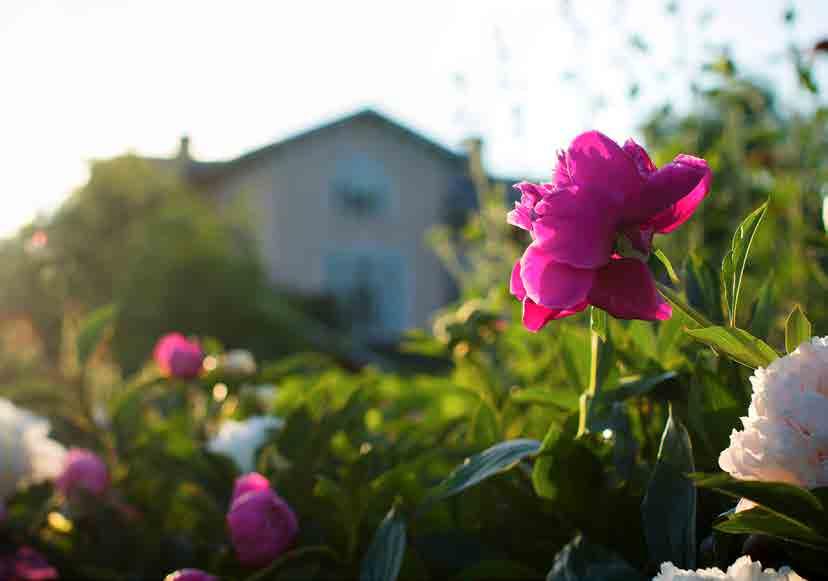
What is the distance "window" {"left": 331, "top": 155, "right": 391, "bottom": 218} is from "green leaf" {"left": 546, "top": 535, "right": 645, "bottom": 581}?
21.2 meters

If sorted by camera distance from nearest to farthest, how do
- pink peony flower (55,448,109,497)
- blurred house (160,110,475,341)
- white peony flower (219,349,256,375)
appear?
1. pink peony flower (55,448,109,497)
2. white peony flower (219,349,256,375)
3. blurred house (160,110,475,341)

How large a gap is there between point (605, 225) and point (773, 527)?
0.20 metres

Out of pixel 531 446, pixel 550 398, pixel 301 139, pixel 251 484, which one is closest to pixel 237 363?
pixel 251 484

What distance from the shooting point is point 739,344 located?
61cm

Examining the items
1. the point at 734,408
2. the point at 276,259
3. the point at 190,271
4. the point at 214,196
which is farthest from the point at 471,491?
the point at 214,196

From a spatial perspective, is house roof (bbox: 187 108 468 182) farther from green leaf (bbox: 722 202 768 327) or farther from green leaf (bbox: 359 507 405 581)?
green leaf (bbox: 722 202 768 327)

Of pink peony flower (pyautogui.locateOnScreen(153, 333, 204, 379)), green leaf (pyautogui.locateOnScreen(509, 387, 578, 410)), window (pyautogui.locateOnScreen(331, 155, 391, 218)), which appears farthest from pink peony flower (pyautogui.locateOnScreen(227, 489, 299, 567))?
window (pyautogui.locateOnScreen(331, 155, 391, 218))

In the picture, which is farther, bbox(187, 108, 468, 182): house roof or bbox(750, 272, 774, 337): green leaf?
bbox(187, 108, 468, 182): house roof

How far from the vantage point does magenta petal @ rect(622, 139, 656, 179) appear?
61 centimetres

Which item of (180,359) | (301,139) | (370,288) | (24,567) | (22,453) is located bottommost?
(370,288)

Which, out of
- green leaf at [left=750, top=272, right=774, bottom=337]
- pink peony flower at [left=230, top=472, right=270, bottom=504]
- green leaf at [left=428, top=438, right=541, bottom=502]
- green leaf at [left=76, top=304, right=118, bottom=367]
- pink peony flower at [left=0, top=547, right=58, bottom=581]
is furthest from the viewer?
green leaf at [left=76, top=304, right=118, bottom=367]

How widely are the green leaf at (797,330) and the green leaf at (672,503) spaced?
0.34ft

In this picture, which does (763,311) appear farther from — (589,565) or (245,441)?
(245,441)

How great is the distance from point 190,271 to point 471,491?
1271cm
